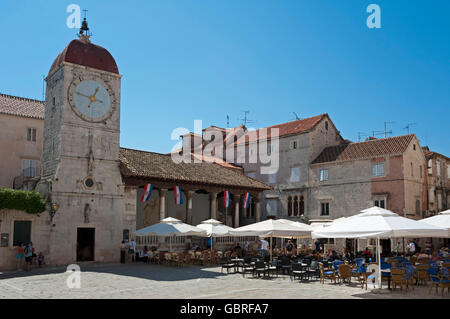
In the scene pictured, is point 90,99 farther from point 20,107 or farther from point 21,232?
point 20,107

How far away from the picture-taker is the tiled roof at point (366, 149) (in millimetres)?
32716

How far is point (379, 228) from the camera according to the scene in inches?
506

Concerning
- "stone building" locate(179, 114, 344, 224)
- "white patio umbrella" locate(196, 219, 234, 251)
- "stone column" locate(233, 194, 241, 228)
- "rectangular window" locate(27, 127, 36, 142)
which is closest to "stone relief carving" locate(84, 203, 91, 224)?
"white patio umbrella" locate(196, 219, 234, 251)

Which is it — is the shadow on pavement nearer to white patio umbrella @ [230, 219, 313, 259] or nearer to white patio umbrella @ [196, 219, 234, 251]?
white patio umbrella @ [230, 219, 313, 259]

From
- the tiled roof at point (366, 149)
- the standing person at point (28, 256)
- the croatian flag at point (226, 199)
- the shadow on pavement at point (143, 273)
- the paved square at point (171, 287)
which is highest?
the tiled roof at point (366, 149)

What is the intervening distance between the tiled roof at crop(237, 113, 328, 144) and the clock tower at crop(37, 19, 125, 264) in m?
18.1

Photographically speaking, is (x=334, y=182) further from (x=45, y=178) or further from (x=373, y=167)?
(x=45, y=178)

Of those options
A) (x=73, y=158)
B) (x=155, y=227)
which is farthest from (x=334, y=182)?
(x=73, y=158)

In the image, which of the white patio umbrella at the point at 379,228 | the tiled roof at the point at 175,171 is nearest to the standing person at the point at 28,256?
the tiled roof at the point at 175,171

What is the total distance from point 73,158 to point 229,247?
12511mm

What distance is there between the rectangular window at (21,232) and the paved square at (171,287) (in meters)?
2.10

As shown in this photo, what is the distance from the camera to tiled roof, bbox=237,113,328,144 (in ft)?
124

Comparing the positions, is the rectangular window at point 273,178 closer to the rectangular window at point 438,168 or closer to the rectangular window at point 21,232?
the rectangular window at point 438,168

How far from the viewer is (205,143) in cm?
4828
